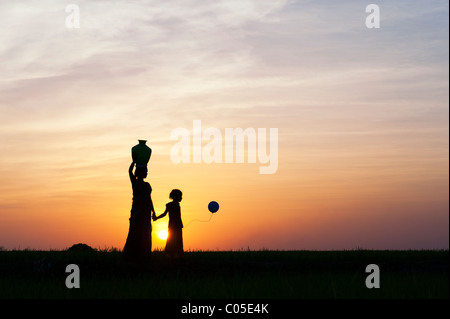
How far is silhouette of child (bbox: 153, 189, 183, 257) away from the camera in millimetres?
19125

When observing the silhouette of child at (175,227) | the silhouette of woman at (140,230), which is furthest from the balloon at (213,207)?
the silhouette of woman at (140,230)

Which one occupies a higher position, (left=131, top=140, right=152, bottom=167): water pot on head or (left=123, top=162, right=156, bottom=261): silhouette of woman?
(left=131, top=140, right=152, bottom=167): water pot on head

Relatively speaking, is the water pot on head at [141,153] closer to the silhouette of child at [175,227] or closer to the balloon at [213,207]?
the silhouette of child at [175,227]

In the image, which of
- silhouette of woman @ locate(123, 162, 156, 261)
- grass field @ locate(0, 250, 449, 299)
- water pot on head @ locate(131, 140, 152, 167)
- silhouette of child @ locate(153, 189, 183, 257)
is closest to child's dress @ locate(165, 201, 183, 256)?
silhouette of child @ locate(153, 189, 183, 257)

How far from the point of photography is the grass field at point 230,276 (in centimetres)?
1333

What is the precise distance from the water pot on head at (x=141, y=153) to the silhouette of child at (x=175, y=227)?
1.75 meters

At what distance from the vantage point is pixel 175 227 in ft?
63.3

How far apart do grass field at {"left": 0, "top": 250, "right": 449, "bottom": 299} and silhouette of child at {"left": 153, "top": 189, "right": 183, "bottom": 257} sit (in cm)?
34

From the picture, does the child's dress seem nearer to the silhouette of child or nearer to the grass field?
the silhouette of child

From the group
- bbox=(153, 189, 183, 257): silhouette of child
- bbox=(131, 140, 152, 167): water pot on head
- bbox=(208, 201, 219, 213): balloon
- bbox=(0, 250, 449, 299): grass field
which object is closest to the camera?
bbox=(0, 250, 449, 299): grass field

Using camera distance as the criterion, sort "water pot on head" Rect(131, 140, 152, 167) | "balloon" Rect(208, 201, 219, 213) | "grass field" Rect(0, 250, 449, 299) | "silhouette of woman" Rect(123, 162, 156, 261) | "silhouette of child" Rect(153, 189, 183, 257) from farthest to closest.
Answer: "balloon" Rect(208, 201, 219, 213), "silhouette of child" Rect(153, 189, 183, 257), "silhouette of woman" Rect(123, 162, 156, 261), "water pot on head" Rect(131, 140, 152, 167), "grass field" Rect(0, 250, 449, 299)
